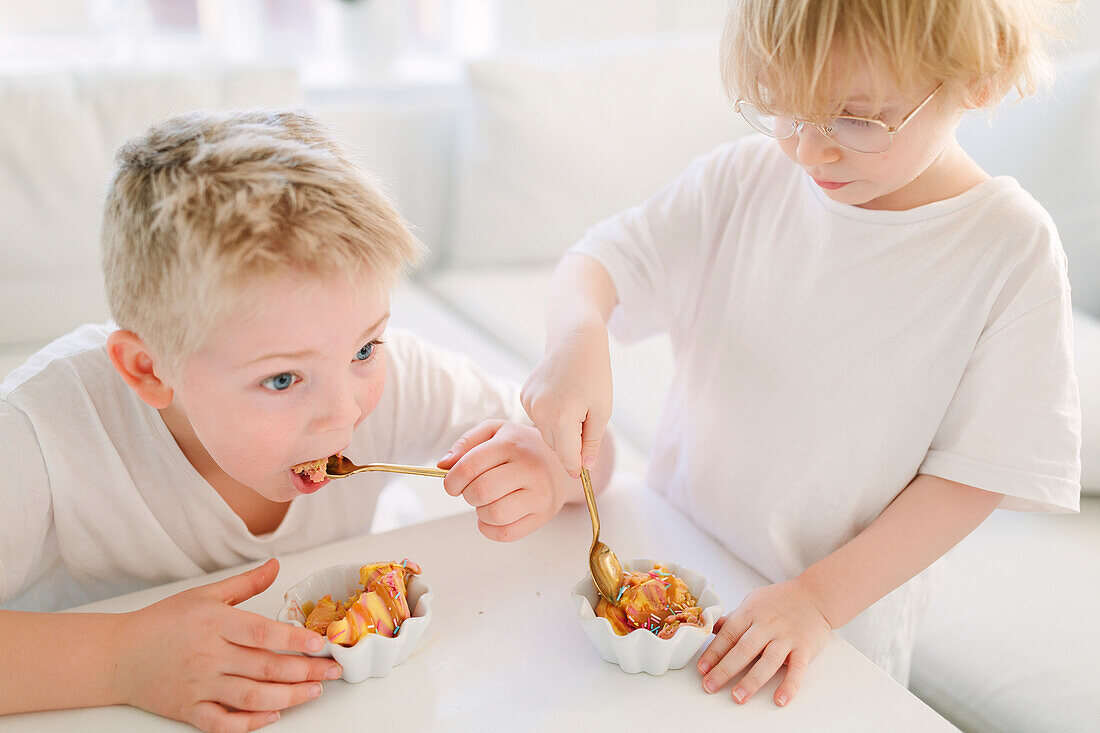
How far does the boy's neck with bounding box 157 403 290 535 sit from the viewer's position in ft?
3.11

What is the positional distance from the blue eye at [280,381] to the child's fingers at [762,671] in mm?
434

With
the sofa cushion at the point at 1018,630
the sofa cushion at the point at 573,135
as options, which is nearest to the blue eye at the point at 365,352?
the sofa cushion at the point at 1018,630

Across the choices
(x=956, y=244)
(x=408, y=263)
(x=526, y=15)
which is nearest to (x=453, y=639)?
(x=408, y=263)

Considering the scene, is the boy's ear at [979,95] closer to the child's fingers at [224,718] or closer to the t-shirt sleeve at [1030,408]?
the t-shirt sleeve at [1030,408]

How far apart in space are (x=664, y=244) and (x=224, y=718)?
69cm

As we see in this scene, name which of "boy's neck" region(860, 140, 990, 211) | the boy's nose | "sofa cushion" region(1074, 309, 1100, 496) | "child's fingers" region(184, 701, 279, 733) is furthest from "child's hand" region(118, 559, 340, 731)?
"sofa cushion" region(1074, 309, 1100, 496)

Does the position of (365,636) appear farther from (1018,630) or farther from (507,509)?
(1018,630)

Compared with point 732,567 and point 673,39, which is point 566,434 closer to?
point 732,567

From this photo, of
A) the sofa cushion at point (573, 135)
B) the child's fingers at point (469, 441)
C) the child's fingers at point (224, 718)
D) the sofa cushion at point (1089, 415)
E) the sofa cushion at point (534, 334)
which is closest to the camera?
the child's fingers at point (224, 718)

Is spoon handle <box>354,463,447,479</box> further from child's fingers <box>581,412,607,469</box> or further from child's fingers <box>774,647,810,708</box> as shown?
child's fingers <box>774,647,810,708</box>

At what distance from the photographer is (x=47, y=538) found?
909 millimetres

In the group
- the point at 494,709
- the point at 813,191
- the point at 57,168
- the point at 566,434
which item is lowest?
the point at 57,168

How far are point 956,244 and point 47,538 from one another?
0.90 m

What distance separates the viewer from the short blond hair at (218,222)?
74cm
